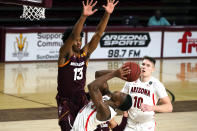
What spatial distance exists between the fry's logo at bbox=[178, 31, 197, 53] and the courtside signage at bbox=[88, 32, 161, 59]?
3.17 ft

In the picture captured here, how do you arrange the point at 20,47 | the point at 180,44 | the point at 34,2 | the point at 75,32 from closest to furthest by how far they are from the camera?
the point at 75,32 < the point at 34,2 < the point at 20,47 < the point at 180,44

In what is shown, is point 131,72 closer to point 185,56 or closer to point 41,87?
point 41,87

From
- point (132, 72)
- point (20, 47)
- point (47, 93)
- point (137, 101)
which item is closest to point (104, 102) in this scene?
point (132, 72)

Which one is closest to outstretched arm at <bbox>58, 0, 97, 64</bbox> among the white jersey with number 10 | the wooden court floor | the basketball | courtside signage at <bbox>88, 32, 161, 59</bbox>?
the basketball

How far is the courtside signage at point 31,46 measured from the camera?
16.0m

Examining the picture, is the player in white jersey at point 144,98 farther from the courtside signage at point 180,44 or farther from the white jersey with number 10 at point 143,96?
the courtside signage at point 180,44

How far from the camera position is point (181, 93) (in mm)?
12734

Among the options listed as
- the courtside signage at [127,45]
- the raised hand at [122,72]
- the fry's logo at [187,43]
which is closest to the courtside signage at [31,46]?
the courtside signage at [127,45]

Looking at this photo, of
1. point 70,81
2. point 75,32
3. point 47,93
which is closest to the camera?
point 75,32

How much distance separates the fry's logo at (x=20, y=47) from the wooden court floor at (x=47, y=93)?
0.37 m

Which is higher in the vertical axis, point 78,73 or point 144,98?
point 78,73

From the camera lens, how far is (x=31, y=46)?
16203 millimetres

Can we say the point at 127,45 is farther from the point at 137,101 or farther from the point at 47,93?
the point at 137,101

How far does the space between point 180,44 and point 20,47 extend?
6.06 metres
